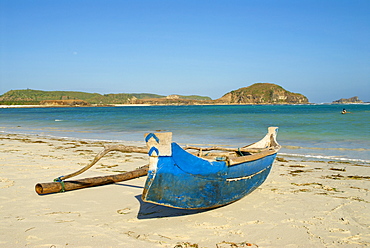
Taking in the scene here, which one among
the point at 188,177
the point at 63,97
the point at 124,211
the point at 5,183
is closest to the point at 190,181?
the point at 188,177

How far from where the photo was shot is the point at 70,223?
410 cm

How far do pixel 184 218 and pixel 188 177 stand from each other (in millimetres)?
828

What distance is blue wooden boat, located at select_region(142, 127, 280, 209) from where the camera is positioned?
140 inches

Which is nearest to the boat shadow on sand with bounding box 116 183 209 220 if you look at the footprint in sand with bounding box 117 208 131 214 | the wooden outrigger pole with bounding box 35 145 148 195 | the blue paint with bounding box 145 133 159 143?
the footprint in sand with bounding box 117 208 131 214

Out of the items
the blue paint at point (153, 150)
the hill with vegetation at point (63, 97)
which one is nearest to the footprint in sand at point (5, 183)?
the blue paint at point (153, 150)

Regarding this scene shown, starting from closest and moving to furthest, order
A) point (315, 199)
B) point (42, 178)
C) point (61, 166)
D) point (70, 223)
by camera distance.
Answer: point (70, 223)
point (315, 199)
point (42, 178)
point (61, 166)

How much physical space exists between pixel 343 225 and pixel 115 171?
16.6 feet

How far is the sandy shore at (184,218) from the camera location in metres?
3.61

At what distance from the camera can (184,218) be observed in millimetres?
4285

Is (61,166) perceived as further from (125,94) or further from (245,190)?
(125,94)

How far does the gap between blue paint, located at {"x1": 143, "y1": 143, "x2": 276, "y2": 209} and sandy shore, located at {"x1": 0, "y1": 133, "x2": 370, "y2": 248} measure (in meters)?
0.35

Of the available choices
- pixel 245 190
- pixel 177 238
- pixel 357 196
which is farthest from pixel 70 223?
pixel 357 196

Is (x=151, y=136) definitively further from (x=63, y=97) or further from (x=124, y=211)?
(x=63, y=97)

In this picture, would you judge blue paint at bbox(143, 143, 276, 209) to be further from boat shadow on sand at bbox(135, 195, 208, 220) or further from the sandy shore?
boat shadow on sand at bbox(135, 195, 208, 220)
